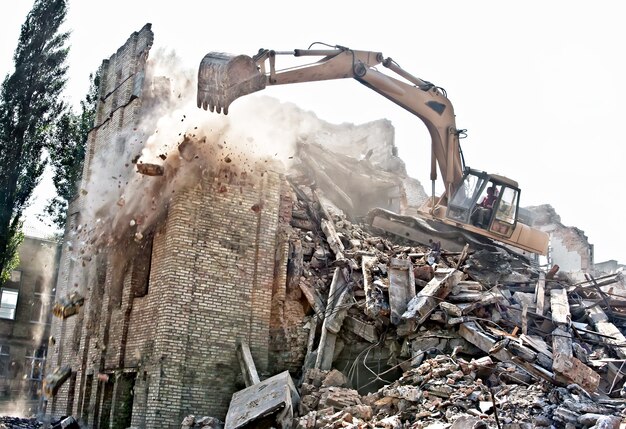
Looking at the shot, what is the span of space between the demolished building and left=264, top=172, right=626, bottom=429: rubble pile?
0.03 meters

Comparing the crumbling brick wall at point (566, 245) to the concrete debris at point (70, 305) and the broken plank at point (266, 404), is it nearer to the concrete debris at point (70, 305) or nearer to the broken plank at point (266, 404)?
the concrete debris at point (70, 305)

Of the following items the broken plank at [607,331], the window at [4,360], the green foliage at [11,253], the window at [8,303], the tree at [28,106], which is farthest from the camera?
the window at [8,303]

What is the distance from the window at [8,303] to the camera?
3047 cm

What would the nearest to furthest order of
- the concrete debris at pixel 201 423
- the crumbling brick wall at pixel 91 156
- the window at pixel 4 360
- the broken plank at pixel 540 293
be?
the concrete debris at pixel 201 423 → the broken plank at pixel 540 293 → the crumbling brick wall at pixel 91 156 → the window at pixel 4 360

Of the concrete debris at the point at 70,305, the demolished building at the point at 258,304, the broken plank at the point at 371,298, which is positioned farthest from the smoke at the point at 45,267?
the broken plank at the point at 371,298

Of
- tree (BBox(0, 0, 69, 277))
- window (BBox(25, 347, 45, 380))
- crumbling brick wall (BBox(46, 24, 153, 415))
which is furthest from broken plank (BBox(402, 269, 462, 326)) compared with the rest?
window (BBox(25, 347, 45, 380))

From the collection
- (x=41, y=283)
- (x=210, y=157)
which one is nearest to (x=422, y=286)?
(x=210, y=157)

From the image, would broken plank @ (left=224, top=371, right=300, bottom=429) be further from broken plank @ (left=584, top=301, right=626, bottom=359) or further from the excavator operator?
the excavator operator

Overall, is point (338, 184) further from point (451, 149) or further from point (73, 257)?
point (73, 257)

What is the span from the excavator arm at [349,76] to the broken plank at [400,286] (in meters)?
3.58

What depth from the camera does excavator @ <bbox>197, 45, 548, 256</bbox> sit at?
12.8 m

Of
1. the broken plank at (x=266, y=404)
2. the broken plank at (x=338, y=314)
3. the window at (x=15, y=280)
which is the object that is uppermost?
the window at (x=15, y=280)

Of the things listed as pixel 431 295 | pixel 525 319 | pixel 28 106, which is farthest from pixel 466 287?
pixel 28 106

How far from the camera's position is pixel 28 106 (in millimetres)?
22875
